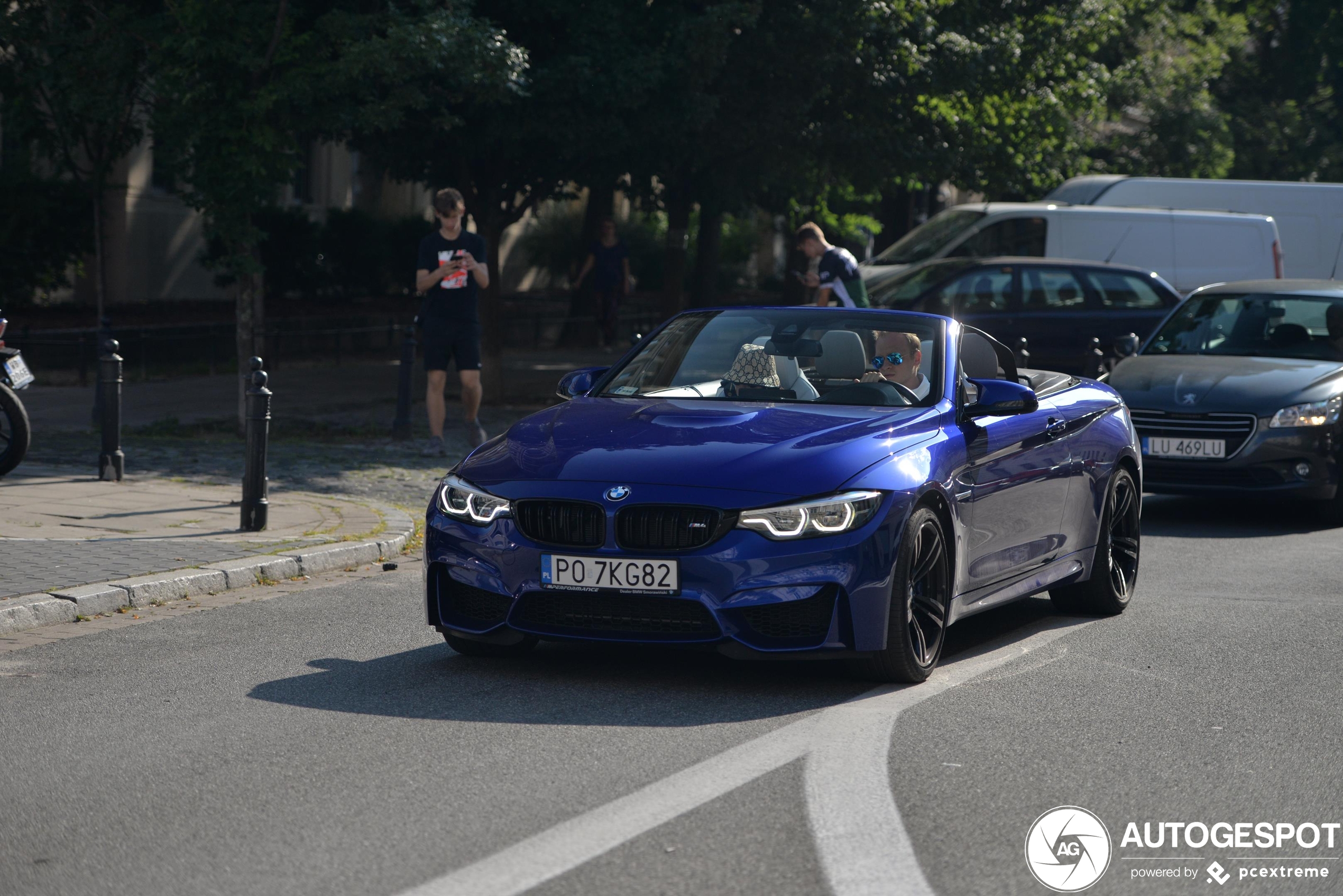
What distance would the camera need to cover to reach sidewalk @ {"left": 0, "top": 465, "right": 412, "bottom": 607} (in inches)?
342

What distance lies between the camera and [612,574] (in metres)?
6.36

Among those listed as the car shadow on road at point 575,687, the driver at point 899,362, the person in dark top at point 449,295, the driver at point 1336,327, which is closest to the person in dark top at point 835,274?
the person in dark top at point 449,295

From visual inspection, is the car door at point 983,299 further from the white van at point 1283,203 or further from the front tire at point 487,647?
the front tire at point 487,647

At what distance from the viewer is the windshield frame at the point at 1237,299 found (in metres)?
13.2

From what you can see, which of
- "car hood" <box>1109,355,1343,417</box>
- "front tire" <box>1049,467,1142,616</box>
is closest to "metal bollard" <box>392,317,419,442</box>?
"car hood" <box>1109,355,1343,417</box>

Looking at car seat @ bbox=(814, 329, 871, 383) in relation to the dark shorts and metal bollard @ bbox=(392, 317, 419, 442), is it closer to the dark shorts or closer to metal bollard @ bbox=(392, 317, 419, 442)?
the dark shorts

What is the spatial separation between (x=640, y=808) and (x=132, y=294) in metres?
25.8

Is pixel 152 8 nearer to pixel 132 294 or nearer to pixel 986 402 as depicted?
pixel 986 402

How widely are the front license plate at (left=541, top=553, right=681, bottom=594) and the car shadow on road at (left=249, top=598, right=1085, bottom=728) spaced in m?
0.40

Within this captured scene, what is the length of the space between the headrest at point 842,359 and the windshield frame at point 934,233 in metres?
15.4

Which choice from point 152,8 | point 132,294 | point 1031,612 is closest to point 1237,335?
point 1031,612

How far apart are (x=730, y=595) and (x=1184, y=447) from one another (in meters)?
6.88

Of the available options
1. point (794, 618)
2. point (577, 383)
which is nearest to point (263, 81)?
point (577, 383)

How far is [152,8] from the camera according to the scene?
1491 cm
